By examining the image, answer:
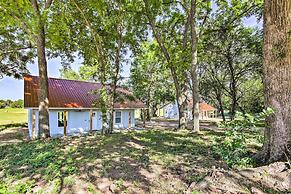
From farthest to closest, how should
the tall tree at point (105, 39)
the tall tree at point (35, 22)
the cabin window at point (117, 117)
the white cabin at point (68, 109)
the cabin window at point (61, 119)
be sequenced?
Result: the cabin window at point (117, 117) < the cabin window at point (61, 119) < the white cabin at point (68, 109) < the tall tree at point (105, 39) < the tall tree at point (35, 22)

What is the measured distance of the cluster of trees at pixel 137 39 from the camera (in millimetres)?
3855

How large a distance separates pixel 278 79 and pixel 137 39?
380 inches

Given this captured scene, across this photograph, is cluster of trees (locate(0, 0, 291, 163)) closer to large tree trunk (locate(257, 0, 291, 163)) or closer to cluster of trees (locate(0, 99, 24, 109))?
large tree trunk (locate(257, 0, 291, 163))

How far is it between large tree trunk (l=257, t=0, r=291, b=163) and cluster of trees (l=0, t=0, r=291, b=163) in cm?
2

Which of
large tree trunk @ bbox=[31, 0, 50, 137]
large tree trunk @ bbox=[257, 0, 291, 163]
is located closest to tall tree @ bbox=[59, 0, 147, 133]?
large tree trunk @ bbox=[31, 0, 50, 137]

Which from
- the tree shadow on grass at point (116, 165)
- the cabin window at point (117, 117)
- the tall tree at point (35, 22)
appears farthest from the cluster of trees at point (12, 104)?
the tree shadow on grass at point (116, 165)

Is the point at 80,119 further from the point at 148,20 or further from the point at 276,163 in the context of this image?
the point at 276,163

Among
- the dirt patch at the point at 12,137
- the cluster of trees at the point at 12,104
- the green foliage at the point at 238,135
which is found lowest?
the dirt patch at the point at 12,137

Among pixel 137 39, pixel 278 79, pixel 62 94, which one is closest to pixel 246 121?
pixel 278 79

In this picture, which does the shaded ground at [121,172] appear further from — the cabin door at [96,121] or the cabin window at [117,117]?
the cabin window at [117,117]

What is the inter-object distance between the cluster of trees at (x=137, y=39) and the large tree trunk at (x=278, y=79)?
0.02 m

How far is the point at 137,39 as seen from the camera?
12.4 m

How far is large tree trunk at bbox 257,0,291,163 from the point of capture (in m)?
3.73

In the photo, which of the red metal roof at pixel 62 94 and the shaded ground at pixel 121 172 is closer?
the shaded ground at pixel 121 172
